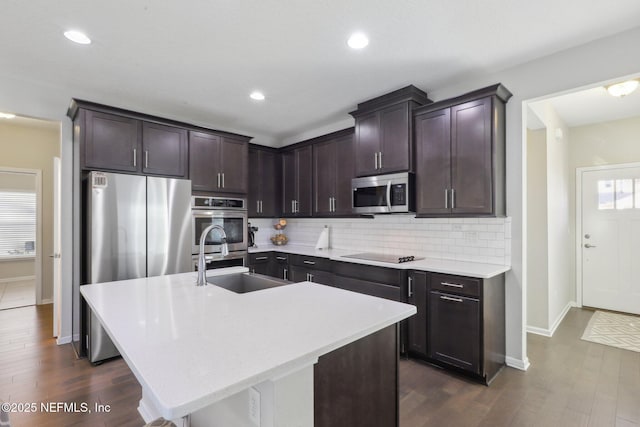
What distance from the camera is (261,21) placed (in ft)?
7.07

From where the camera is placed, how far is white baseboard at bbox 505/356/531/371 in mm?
2756

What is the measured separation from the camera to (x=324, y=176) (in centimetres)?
432

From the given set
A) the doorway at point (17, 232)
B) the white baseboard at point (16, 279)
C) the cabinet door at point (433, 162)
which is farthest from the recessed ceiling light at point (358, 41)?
the white baseboard at point (16, 279)

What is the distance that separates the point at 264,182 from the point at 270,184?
111 mm

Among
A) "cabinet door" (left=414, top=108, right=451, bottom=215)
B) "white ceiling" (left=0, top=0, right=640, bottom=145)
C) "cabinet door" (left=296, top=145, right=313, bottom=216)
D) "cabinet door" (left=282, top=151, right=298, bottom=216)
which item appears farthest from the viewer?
"cabinet door" (left=282, top=151, right=298, bottom=216)

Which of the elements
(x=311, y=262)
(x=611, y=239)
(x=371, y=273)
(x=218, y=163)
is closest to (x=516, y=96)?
(x=371, y=273)

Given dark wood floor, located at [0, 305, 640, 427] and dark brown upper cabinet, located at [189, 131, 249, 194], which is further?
dark brown upper cabinet, located at [189, 131, 249, 194]

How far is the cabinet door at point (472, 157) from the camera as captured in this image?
8.84 ft

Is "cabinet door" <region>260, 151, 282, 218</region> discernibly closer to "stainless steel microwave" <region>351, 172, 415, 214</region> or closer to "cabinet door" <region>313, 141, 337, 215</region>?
"cabinet door" <region>313, 141, 337, 215</region>

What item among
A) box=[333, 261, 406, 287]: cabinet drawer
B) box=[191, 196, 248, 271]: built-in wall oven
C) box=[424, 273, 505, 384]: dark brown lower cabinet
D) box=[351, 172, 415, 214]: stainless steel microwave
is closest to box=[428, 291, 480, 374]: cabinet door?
box=[424, 273, 505, 384]: dark brown lower cabinet

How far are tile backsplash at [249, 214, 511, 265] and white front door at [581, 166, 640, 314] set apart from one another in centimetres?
271

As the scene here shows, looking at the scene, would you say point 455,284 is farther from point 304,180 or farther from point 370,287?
point 304,180

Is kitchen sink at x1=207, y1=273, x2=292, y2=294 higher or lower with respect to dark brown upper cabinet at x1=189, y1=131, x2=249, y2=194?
lower

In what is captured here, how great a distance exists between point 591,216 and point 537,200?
1612 mm
